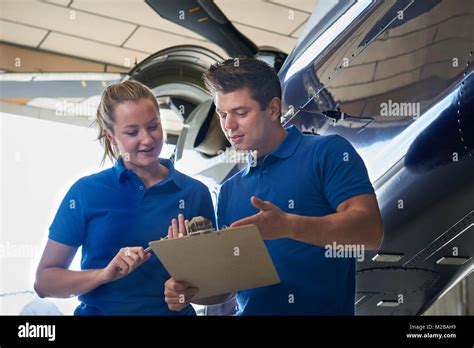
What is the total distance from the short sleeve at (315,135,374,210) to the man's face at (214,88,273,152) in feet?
0.80

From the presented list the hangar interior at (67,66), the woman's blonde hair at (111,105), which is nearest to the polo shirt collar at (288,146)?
the hangar interior at (67,66)

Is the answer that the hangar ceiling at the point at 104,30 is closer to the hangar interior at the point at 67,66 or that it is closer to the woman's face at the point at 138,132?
the hangar interior at the point at 67,66

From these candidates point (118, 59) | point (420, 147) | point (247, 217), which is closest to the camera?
point (247, 217)

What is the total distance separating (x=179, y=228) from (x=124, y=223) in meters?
0.24

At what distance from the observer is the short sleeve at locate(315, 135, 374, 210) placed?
2.90 meters

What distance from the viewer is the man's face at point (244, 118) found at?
9.89 ft

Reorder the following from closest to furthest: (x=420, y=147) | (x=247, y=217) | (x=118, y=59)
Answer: (x=247, y=217), (x=420, y=147), (x=118, y=59)

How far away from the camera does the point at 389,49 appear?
9.55 ft

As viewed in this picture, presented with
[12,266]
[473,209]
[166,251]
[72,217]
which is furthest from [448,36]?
[12,266]

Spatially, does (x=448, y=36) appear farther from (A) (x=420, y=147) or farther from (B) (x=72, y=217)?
(B) (x=72, y=217)

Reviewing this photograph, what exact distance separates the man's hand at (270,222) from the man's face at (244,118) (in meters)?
0.33

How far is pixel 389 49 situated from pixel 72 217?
1350 mm

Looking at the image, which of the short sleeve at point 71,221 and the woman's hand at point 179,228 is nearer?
the woman's hand at point 179,228

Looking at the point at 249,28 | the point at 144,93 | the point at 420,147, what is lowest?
the point at 420,147
